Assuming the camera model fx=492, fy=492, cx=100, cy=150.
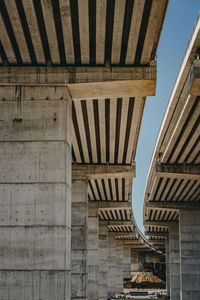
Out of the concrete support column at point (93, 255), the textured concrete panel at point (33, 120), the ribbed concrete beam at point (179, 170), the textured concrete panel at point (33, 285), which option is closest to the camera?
the textured concrete panel at point (33, 285)

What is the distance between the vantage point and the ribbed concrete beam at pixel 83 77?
50.0ft

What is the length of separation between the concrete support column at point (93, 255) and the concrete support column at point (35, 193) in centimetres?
2493

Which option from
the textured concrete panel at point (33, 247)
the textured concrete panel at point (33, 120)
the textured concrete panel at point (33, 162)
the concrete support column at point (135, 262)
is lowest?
the concrete support column at point (135, 262)

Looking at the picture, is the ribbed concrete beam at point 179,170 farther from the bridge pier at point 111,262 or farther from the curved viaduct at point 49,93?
the bridge pier at point 111,262

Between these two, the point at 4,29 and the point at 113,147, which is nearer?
the point at 4,29

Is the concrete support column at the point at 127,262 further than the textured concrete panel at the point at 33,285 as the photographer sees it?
Yes

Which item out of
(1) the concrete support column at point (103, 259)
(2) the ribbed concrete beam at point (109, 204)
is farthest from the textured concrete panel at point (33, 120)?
(1) the concrete support column at point (103, 259)

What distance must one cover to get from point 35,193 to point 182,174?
57.2 ft


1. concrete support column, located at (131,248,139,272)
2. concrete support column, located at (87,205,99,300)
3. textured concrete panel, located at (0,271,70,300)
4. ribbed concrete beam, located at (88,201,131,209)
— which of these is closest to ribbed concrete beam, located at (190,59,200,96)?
textured concrete panel, located at (0,271,70,300)

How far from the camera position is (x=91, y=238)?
40.0 metres

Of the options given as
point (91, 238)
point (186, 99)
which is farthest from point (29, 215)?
point (91, 238)

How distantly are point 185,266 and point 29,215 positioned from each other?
1116 inches

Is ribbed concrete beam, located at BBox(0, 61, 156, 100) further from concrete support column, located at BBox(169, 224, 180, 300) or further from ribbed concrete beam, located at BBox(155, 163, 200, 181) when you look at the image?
concrete support column, located at BBox(169, 224, 180, 300)

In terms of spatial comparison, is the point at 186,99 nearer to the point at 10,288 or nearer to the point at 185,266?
the point at 10,288
